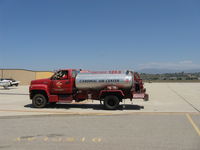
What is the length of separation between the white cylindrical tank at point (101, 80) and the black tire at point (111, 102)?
2.30 ft

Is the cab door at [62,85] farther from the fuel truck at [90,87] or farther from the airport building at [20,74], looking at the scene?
the airport building at [20,74]

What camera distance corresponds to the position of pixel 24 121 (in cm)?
1009

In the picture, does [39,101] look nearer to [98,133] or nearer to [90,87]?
[90,87]

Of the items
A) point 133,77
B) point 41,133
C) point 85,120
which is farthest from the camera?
point 133,77

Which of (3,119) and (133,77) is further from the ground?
(133,77)

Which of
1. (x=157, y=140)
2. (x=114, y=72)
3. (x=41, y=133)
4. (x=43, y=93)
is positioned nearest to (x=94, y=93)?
(x=114, y=72)

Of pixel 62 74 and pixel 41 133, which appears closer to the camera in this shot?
pixel 41 133

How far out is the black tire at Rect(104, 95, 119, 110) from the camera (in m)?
13.7

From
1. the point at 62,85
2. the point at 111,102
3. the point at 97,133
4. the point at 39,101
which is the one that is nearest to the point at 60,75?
the point at 62,85

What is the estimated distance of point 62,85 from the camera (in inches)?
567

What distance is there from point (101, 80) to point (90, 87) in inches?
31.1

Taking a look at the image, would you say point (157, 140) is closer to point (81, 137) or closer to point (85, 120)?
point (81, 137)

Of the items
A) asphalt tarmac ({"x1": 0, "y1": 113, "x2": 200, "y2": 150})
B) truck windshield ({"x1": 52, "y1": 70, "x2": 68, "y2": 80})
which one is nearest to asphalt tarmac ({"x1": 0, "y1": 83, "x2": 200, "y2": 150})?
asphalt tarmac ({"x1": 0, "y1": 113, "x2": 200, "y2": 150})

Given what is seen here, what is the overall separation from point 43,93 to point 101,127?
679cm
